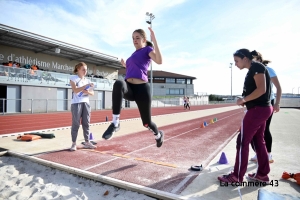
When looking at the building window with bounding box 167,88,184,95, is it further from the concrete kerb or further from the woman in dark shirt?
the woman in dark shirt

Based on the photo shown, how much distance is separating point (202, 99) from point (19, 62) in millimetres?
44187

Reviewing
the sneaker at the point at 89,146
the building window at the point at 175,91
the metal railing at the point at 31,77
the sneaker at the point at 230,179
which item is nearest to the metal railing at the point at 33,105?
the metal railing at the point at 31,77

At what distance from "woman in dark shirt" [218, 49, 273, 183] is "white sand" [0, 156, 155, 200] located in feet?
4.42

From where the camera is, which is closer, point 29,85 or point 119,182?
point 119,182

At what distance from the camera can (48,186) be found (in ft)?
9.29

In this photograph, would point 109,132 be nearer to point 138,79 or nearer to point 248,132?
point 138,79

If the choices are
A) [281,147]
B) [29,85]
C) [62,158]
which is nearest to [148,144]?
[62,158]

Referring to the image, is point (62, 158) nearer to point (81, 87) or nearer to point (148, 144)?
point (81, 87)

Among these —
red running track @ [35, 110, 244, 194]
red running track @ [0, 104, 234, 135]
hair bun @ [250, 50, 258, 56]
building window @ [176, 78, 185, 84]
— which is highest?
building window @ [176, 78, 185, 84]

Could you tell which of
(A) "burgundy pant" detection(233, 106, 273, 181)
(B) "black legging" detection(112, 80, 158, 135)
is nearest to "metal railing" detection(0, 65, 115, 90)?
(B) "black legging" detection(112, 80, 158, 135)

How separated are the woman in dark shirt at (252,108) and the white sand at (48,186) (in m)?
1.35

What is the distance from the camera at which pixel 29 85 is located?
18203 millimetres

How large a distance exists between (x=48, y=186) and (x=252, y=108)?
3.06 metres

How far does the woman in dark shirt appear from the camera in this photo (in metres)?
2.58
